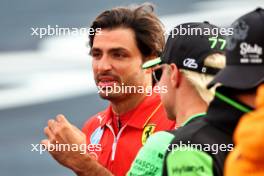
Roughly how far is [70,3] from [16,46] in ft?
5.63

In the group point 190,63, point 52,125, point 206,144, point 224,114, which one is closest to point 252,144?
point 224,114

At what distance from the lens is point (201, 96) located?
4.17m

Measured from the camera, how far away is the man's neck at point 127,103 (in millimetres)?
5961

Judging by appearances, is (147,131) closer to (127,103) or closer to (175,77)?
(127,103)

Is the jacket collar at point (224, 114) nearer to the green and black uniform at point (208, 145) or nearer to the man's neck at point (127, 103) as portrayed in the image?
the green and black uniform at point (208, 145)

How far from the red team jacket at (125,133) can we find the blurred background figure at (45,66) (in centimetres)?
420

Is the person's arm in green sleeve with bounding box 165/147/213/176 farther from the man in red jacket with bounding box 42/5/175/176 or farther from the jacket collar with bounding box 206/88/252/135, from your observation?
the man in red jacket with bounding box 42/5/175/176

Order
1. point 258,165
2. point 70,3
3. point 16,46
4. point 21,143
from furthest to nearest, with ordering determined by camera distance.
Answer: point 70,3
point 16,46
point 21,143
point 258,165

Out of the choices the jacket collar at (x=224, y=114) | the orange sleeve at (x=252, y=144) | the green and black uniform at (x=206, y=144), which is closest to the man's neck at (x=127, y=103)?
the green and black uniform at (x=206, y=144)

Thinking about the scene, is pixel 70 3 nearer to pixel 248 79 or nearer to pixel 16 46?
pixel 16 46

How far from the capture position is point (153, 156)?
4.26 metres

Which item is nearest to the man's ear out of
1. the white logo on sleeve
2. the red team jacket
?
the white logo on sleeve

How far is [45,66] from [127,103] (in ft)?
22.3

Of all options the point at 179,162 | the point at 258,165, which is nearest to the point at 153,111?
the point at 179,162
